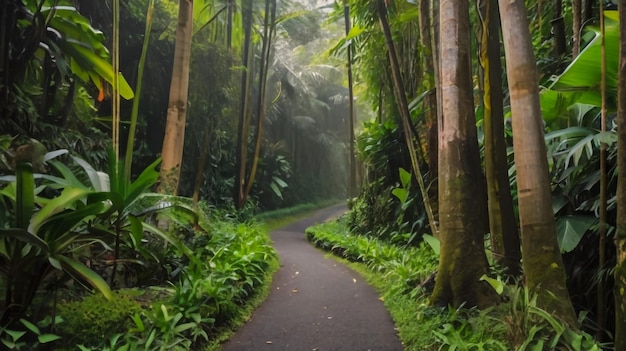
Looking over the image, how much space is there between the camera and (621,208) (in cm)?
252

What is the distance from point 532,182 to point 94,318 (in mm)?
3345

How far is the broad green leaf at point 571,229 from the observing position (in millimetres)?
3760

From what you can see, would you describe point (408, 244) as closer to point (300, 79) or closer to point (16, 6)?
point (16, 6)

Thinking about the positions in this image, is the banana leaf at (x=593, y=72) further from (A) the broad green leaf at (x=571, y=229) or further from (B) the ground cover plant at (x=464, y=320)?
(B) the ground cover plant at (x=464, y=320)

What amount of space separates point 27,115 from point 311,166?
20.6 metres

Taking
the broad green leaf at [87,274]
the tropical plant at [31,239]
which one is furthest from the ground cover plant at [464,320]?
the tropical plant at [31,239]

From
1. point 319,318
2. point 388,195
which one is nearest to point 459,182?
point 319,318

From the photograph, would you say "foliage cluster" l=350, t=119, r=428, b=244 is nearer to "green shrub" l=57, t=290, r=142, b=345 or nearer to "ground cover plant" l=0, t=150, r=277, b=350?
"ground cover plant" l=0, t=150, r=277, b=350

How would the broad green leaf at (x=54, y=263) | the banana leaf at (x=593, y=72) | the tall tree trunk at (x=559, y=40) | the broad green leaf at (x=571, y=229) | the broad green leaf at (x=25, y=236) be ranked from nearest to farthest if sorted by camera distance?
1. the broad green leaf at (x=25, y=236)
2. the broad green leaf at (x=54, y=263)
3. the banana leaf at (x=593, y=72)
4. the broad green leaf at (x=571, y=229)
5. the tall tree trunk at (x=559, y=40)

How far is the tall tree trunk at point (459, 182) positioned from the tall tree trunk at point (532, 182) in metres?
0.90

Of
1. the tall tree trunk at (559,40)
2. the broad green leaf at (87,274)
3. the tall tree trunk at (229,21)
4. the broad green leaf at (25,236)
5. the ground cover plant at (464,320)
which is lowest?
the ground cover plant at (464,320)

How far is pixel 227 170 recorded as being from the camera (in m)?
15.3

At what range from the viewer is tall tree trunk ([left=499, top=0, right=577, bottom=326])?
9.72 feet

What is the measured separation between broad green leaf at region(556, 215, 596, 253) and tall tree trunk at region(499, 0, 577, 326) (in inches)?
35.7
